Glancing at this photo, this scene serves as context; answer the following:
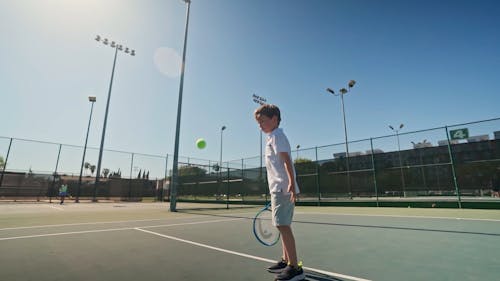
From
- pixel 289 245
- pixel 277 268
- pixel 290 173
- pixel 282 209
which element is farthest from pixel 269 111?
pixel 277 268

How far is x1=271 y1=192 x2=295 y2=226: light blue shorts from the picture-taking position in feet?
7.72

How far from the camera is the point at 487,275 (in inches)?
85.7

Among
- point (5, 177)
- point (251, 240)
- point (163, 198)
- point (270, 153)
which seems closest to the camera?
point (270, 153)

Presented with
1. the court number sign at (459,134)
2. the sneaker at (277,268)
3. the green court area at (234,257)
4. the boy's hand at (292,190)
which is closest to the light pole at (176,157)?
the green court area at (234,257)

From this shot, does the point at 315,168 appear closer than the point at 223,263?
No

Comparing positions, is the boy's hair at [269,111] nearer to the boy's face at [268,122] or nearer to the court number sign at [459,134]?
the boy's face at [268,122]

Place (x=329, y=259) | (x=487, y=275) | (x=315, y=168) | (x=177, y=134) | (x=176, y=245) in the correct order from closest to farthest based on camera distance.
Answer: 1. (x=487, y=275)
2. (x=329, y=259)
3. (x=176, y=245)
4. (x=177, y=134)
5. (x=315, y=168)

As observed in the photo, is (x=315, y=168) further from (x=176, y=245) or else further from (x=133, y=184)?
(x=133, y=184)

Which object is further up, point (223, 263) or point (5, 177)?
point (5, 177)

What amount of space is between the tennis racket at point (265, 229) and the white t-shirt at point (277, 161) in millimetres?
688

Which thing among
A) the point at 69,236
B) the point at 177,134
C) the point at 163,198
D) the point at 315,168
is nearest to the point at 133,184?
the point at 163,198

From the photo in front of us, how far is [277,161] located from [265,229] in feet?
3.71

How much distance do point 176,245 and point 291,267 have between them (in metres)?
2.05

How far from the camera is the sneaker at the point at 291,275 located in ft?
6.91
